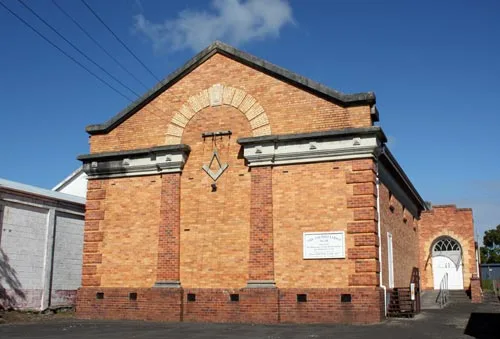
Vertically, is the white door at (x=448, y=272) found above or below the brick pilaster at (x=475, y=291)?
above

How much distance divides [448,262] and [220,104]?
18031 mm

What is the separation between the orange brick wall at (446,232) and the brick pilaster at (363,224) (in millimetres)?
14777

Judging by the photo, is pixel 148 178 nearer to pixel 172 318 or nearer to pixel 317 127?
pixel 172 318

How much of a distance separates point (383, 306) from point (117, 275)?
9.23 meters

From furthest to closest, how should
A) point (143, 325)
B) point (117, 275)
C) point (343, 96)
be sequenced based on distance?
point (117, 275), point (343, 96), point (143, 325)

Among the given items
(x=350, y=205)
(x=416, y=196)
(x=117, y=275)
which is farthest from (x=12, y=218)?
(x=416, y=196)

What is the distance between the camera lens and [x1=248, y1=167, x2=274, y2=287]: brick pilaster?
1727 centimetres

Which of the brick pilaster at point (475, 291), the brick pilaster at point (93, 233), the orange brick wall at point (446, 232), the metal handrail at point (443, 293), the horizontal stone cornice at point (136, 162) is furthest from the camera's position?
the orange brick wall at point (446, 232)

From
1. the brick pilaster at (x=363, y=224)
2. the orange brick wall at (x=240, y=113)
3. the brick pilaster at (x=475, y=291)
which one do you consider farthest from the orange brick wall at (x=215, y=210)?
the brick pilaster at (x=475, y=291)

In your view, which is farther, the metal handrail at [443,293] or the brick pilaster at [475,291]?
the brick pilaster at [475,291]

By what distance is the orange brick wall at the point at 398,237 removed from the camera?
1859cm

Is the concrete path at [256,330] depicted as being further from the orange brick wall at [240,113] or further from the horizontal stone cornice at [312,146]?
the orange brick wall at [240,113]

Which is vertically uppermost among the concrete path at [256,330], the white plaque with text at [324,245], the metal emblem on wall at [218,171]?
the metal emblem on wall at [218,171]

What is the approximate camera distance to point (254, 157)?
59.9 ft
